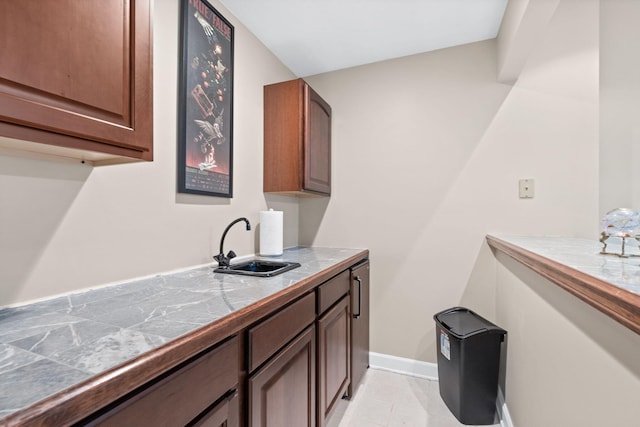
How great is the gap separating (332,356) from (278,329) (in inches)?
26.2

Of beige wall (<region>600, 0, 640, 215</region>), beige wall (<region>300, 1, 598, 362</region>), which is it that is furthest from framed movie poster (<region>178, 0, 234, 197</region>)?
beige wall (<region>600, 0, 640, 215</region>)

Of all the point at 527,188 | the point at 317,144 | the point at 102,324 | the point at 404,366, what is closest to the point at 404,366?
the point at 404,366

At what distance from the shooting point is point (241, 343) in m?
0.86

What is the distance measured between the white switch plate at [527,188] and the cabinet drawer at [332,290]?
51.6 inches

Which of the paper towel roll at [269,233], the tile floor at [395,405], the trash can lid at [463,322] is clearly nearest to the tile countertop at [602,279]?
the trash can lid at [463,322]

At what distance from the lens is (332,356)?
1.55m

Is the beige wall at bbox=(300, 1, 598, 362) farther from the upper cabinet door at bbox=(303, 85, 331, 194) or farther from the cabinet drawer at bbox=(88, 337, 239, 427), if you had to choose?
the cabinet drawer at bbox=(88, 337, 239, 427)

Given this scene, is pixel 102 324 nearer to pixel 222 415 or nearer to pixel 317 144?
pixel 222 415

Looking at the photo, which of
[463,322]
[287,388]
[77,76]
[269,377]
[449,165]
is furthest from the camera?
[449,165]

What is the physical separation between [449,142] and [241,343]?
6.55ft

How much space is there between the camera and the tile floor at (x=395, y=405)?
1725 millimetres

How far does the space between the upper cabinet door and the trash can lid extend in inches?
49.0

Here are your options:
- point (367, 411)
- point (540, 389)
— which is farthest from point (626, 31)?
point (367, 411)

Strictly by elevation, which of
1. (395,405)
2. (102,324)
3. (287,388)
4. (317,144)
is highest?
(317,144)
